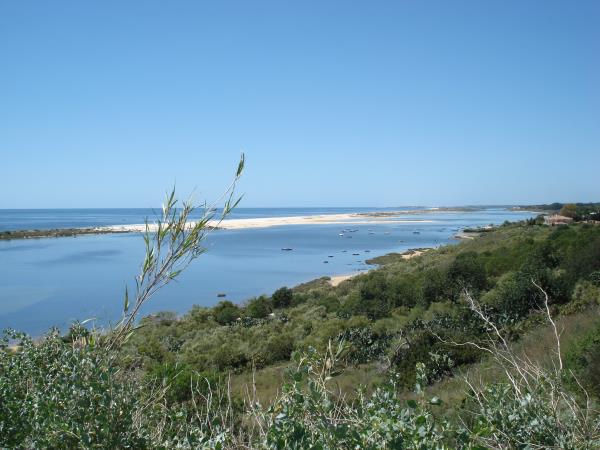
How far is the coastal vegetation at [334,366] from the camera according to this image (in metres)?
2.26

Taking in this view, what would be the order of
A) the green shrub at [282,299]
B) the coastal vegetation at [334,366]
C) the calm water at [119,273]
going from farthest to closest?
1. the green shrub at [282,299]
2. the calm water at [119,273]
3. the coastal vegetation at [334,366]

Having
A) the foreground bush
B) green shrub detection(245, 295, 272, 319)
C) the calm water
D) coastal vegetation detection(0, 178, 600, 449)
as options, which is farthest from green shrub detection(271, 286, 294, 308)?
the foreground bush

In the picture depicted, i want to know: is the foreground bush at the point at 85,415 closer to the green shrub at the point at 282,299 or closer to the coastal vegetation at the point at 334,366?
the coastal vegetation at the point at 334,366

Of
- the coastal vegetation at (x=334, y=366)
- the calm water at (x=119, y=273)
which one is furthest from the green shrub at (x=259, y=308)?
the calm water at (x=119, y=273)

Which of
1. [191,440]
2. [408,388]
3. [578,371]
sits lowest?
[408,388]

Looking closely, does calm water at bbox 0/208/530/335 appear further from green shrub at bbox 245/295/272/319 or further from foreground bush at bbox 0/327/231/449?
foreground bush at bbox 0/327/231/449

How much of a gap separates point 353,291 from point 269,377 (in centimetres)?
1285

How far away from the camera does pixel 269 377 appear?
1312 centimetres

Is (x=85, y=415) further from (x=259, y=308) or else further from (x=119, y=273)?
(x=119, y=273)

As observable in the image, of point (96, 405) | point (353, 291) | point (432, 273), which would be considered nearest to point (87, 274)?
point (353, 291)

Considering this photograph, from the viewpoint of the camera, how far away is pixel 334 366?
119 inches

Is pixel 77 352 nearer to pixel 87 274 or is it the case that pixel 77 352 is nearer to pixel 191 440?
pixel 191 440

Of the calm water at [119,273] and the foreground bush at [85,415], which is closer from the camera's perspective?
the foreground bush at [85,415]

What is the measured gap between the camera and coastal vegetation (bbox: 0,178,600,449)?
2264 millimetres
